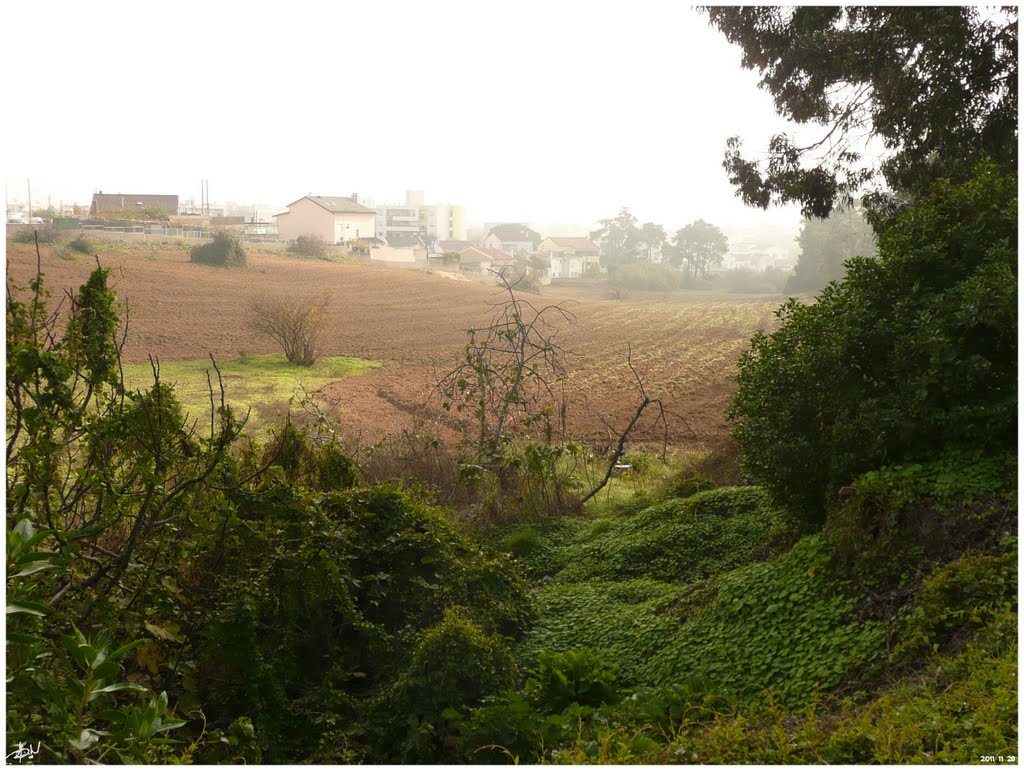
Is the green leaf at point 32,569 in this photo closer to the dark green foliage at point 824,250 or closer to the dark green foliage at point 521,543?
the dark green foliage at point 521,543

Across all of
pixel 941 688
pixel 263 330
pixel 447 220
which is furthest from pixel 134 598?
pixel 447 220

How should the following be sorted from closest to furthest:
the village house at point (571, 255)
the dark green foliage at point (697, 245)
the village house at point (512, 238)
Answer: the village house at point (512, 238) < the village house at point (571, 255) < the dark green foliage at point (697, 245)

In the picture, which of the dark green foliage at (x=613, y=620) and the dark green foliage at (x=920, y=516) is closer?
the dark green foliage at (x=920, y=516)

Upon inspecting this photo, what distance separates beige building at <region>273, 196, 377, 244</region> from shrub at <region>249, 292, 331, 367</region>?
2262 mm

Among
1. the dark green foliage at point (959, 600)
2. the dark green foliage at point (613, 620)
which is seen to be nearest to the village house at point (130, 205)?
the dark green foliage at point (613, 620)

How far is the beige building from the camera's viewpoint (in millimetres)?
13602

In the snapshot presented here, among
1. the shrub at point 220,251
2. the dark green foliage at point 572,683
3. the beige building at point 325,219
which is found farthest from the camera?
the beige building at point 325,219

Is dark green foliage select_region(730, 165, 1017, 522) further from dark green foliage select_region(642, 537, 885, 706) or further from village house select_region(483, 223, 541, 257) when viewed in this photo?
village house select_region(483, 223, 541, 257)

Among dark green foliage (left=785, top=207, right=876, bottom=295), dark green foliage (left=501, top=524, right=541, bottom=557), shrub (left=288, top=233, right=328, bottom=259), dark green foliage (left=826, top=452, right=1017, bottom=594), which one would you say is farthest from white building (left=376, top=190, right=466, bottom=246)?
dark green foliage (left=826, top=452, right=1017, bottom=594)

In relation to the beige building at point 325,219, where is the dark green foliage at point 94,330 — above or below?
below

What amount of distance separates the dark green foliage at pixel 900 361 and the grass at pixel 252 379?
6081mm

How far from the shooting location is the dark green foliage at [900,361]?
321 centimetres

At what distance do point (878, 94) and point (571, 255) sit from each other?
1011 cm

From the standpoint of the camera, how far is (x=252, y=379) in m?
10.6
